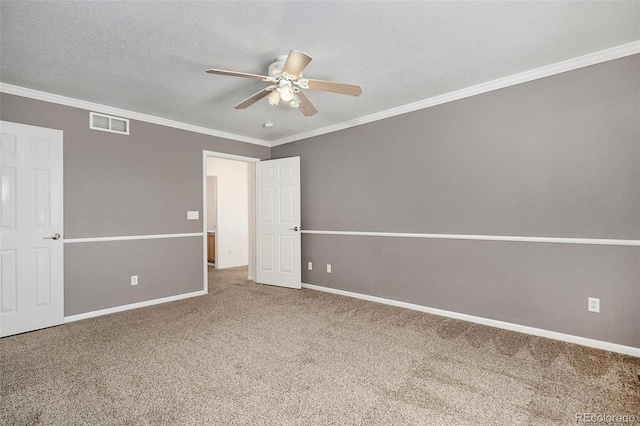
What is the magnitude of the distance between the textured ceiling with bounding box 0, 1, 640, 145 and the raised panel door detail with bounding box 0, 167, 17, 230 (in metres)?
0.91

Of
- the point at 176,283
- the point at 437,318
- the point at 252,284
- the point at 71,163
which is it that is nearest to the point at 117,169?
the point at 71,163

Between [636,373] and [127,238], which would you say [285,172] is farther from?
[636,373]

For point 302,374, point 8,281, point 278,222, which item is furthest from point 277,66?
point 8,281

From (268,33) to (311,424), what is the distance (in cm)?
260

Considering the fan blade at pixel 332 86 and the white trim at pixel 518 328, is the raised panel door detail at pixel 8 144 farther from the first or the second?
the white trim at pixel 518 328

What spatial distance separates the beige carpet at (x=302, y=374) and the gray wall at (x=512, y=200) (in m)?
0.40

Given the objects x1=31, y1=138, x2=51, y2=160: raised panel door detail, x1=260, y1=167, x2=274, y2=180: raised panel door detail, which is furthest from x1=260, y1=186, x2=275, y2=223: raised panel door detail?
x1=31, y1=138, x2=51, y2=160: raised panel door detail

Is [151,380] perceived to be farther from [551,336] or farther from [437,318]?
[551,336]

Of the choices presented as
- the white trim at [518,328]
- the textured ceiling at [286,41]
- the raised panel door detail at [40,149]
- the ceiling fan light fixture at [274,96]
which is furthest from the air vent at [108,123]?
the white trim at [518,328]

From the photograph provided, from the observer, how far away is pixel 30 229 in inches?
123

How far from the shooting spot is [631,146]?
2.46 m

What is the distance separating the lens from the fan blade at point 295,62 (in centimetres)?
201

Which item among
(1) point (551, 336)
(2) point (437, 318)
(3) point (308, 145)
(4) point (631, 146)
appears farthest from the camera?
(3) point (308, 145)

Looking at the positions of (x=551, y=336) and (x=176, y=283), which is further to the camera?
(x=176, y=283)
